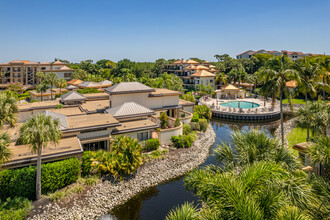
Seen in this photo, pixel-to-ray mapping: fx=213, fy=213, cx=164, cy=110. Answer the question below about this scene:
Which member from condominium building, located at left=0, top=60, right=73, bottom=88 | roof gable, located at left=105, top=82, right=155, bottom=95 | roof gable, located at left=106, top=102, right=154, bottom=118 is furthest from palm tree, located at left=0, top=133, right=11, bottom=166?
condominium building, located at left=0, top=60, right=73, bottom=88

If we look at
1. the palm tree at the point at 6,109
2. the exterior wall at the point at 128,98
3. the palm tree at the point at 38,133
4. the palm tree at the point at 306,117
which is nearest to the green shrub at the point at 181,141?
the exterior wall at the point at 128,98

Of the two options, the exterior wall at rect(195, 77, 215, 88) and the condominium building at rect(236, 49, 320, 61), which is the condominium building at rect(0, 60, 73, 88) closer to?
the exterior wall at rect(195, 77, 215, 88)

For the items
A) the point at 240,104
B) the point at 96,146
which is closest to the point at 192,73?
the point at 240,104

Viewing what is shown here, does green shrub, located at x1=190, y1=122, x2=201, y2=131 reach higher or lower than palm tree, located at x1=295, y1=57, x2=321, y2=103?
lower

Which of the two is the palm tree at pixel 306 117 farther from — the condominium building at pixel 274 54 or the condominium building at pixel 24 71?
the condominium building at pixel 274 54

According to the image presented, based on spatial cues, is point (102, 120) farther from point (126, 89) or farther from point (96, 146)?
point (126, 89)

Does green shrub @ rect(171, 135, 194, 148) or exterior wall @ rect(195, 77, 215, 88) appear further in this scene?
exterior wall @ rect(195, 77, 215, 88)

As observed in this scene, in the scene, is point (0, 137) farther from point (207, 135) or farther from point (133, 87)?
point (207, 135)
